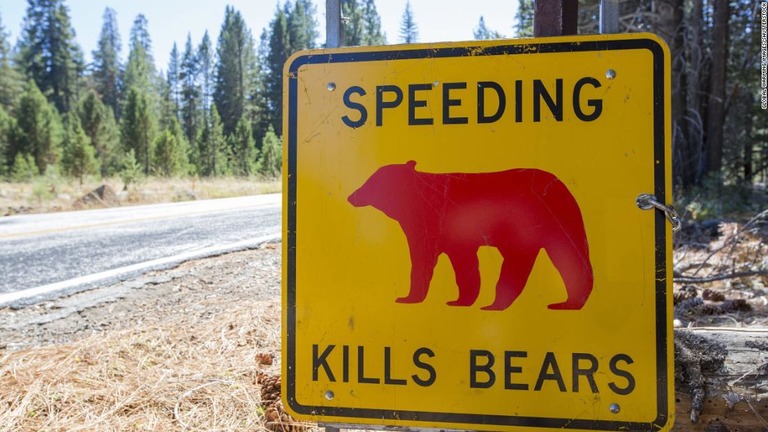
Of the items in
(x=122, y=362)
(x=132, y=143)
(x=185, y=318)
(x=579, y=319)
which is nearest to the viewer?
(x=579, y=319)

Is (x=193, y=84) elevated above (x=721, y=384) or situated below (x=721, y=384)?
above

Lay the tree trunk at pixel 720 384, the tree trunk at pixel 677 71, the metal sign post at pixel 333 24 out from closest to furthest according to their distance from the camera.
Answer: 1. the metal sign post at pixel 333 24
2. the tree trunk at pixel 720 384
3. the tree trunk at pixel 677 71

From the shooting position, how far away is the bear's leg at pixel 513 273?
3.29 ft

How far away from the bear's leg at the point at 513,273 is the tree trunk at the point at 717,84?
14347 mm

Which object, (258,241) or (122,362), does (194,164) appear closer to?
(258,241)

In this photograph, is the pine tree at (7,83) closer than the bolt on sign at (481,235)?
No

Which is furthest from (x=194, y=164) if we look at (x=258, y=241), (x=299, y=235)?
(x=299, y=235)

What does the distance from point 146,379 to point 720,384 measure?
2072 mm

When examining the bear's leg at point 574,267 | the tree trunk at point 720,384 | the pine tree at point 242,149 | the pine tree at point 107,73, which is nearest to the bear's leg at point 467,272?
the bear's leg at point 574,267

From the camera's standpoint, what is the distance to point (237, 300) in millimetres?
3779

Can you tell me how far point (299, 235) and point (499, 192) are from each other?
1.27 ft

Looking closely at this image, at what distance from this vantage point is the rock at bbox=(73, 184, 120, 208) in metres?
15.1

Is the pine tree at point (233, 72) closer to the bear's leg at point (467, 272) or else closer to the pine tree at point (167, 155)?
the pine tree at point (167, 155)

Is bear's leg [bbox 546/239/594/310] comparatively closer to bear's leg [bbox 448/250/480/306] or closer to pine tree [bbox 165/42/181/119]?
bear's leg [bbox 448/250/480/306]
